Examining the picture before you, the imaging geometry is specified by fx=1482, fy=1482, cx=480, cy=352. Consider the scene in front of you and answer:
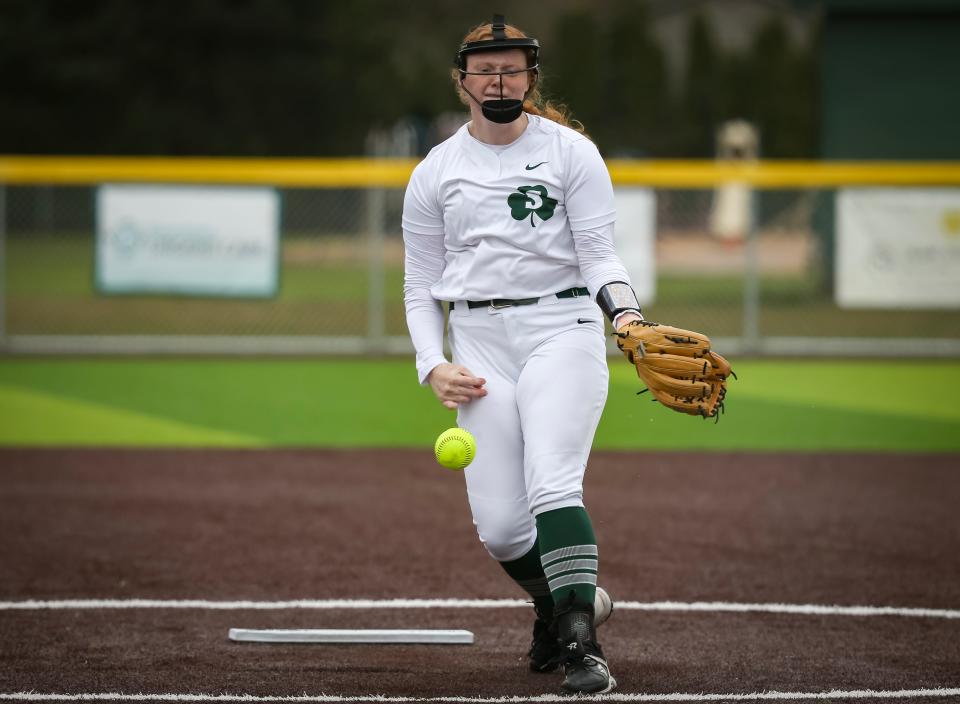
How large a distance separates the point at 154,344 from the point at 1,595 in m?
10.1

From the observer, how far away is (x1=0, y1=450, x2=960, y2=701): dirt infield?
4.93 metres

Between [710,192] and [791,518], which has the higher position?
[710,192]

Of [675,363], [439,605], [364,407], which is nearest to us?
[675,363]

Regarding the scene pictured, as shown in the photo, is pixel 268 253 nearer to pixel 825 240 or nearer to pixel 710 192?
pixel 825 240

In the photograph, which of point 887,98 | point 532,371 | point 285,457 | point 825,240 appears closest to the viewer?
point 532,371

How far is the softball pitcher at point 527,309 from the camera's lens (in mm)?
4551

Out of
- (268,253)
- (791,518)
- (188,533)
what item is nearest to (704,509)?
(791,518)

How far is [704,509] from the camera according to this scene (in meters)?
8.08

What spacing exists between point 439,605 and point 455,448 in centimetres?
160

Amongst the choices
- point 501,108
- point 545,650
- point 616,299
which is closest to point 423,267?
point 501,108

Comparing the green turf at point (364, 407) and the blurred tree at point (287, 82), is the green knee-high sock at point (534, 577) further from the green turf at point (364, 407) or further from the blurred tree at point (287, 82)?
the blurred tree at point (287, 82)

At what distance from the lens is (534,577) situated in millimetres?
4906

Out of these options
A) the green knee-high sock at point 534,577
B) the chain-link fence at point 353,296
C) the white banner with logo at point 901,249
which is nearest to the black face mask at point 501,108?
the green knee-high sock at point 534,577

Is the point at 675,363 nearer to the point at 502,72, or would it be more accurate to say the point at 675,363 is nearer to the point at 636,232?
the point at 502,72
